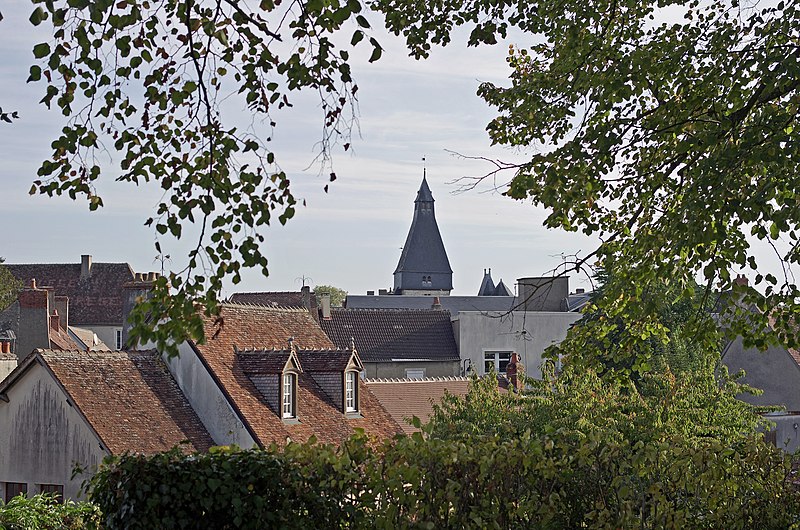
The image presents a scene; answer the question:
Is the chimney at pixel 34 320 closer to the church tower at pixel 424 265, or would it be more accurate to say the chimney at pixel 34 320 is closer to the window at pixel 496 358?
the window at pixel 496 358

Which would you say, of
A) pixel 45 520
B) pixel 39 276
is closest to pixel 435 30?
pixel 45 520

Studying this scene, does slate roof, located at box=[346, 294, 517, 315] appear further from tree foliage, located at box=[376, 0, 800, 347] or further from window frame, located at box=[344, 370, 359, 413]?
tree foliage, located at box=[376, 0, 800, 347]

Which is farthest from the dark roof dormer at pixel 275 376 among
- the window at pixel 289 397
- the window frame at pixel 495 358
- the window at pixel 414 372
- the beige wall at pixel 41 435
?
the window frame at pixel 495 358

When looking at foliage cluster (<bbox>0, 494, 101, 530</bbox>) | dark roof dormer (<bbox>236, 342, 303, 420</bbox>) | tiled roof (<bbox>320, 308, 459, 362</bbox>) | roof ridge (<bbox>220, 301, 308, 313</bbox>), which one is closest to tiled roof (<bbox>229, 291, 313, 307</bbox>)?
tiled roof (<bbox>320, 308, 459, 362</bbox>)

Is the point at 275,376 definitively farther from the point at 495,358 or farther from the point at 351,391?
the point at 495,358

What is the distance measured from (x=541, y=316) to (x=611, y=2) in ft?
135

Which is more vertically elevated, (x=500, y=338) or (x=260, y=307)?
(x=500, y=338)

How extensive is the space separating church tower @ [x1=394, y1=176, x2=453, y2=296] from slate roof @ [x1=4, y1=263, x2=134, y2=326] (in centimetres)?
5465

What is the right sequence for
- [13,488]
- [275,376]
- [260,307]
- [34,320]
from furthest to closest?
[34,320], [260,307], [275,376], [13,488]

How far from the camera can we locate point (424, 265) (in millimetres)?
115500

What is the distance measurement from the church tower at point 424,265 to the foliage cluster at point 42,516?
105 m

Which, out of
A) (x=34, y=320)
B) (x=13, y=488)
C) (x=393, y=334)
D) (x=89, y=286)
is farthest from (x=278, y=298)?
(x=13, y=488)

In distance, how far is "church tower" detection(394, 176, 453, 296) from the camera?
376ft

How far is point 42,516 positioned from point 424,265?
106295 mm
